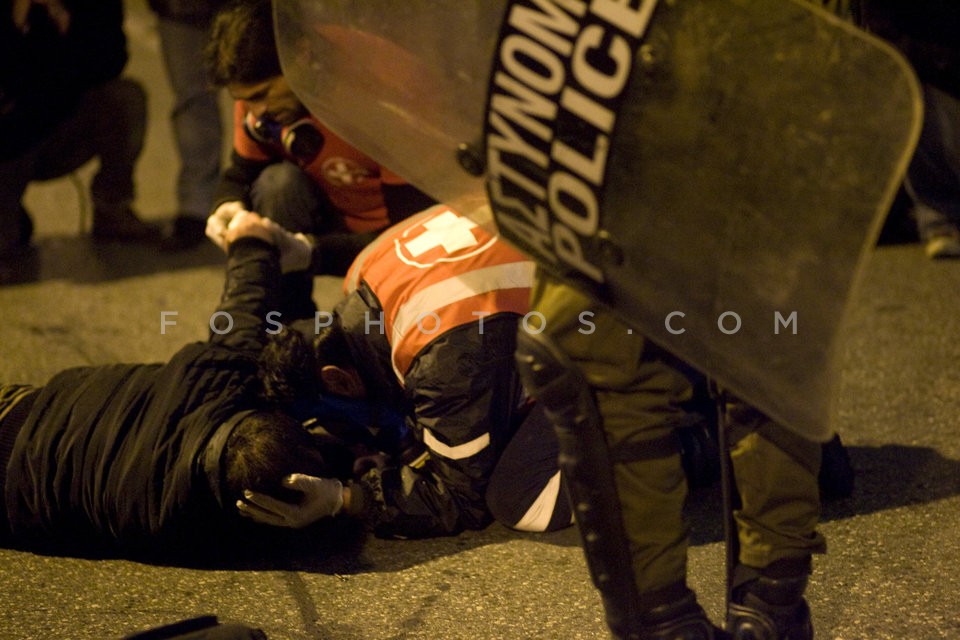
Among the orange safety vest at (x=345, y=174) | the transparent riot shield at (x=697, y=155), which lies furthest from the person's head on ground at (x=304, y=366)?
the transparent riot shield at (x=697, y=155)

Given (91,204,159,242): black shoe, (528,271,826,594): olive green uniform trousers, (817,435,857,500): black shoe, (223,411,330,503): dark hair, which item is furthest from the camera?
(91,204,159,242): black shoe

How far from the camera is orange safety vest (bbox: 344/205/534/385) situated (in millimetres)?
2453

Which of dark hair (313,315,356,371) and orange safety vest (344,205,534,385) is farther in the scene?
dark hair (313,315,356,371)

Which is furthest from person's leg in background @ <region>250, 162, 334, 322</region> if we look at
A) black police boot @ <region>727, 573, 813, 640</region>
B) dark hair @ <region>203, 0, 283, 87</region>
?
black police boot @ <region>727, 573, 813, 640</region>

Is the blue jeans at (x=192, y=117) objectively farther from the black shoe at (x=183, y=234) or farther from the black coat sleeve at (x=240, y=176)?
the black coat sleeve at (x=240, y=176)

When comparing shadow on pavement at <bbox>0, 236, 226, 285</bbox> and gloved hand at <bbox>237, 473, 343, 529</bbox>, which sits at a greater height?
A: gloved hand at <bbox>237, 473, 343, 529</bbox>

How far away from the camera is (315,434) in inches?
110

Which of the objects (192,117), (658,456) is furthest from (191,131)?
(658,456)

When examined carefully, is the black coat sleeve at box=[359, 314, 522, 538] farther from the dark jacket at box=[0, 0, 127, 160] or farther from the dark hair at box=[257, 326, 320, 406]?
the dark jacket at box=[0, 0, 127, 160]

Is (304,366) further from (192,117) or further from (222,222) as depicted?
(192,117)

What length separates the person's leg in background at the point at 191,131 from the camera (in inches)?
174

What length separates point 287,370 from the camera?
2.62 m

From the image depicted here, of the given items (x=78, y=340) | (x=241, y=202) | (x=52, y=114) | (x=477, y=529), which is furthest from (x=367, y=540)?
(x=52, y=114)

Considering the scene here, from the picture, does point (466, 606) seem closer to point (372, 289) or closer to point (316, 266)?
point (372, 289)
